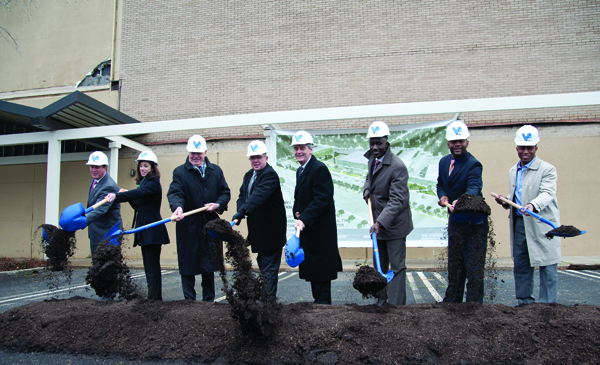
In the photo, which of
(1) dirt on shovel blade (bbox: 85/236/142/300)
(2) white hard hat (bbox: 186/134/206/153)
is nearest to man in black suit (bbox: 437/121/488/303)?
(2) white hard hat (bbox: 186/134/206/153)

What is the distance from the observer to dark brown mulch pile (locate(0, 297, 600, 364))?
2504 mm

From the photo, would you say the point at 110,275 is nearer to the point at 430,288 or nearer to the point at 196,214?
the point at 196,214

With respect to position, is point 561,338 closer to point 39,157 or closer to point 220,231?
point 220,231

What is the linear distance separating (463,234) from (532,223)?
2.14ft

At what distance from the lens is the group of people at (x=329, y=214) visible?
11.1 feet

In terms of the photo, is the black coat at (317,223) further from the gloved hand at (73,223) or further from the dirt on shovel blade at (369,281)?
the gloved hand at (73,223)

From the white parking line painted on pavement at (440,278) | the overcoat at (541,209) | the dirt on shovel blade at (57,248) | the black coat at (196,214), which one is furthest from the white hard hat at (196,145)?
the white parking line painted on pavement at (440,278)

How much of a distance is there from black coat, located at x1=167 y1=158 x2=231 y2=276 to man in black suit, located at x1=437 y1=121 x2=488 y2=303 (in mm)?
2345

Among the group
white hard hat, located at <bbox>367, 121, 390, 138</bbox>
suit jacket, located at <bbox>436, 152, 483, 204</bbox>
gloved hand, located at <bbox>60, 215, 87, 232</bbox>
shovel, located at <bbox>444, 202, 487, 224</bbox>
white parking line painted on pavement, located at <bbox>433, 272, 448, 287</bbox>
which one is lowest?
white parking line painted on pavement, located at <bbox>433, 272, 448, 287</bbox>

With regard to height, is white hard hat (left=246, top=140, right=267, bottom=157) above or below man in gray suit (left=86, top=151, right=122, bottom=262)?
above

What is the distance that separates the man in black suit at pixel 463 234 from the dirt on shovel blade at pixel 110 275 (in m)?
3.16

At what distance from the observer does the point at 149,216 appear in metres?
4.15

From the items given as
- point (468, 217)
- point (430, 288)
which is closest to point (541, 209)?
point (468, 217)

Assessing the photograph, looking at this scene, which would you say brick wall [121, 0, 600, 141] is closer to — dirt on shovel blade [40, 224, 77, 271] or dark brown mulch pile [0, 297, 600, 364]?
dirt on shovel blade [40, 224, 77, 271]
